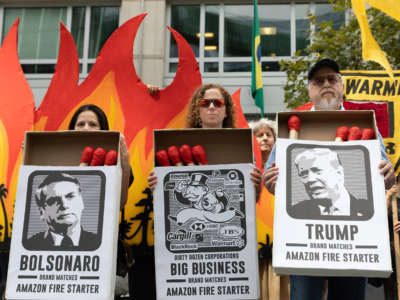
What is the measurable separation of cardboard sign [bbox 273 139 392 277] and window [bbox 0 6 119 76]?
8312mm

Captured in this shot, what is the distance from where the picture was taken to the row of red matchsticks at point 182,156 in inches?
104

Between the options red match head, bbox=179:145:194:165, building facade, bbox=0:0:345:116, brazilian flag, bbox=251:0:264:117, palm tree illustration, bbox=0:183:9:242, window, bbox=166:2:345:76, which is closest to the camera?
red match head, bbox=179:145:194:165

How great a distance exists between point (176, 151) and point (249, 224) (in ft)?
1.80

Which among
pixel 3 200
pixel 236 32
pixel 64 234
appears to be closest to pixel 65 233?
pixel 64 234

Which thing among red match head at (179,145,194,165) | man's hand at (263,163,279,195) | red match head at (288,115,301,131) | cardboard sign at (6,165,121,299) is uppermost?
red match head at (288,115,301,131)

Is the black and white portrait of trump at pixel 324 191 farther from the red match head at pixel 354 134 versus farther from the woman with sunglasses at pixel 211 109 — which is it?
the woman with sunglasses at pixel 211 109

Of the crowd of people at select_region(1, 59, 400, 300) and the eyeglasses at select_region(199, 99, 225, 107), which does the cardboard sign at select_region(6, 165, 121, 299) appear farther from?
the eyeglasses at select_region(199, 99, 225, 107)

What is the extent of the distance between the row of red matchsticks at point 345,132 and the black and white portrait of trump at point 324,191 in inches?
6.6

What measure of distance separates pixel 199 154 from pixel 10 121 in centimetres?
167

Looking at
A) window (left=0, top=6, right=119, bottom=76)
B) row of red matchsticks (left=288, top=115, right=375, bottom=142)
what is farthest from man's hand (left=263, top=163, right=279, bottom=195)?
window (left=0, top=6, right=119, bottom=76)

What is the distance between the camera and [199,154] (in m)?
2.69

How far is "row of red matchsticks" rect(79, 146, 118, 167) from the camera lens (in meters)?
2.55

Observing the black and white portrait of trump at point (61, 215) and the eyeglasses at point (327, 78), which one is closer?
the black and white portrait of trump at point (61, 215)

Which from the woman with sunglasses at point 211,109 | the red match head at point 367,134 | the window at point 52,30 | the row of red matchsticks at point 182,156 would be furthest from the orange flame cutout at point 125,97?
the window at point 52,30
